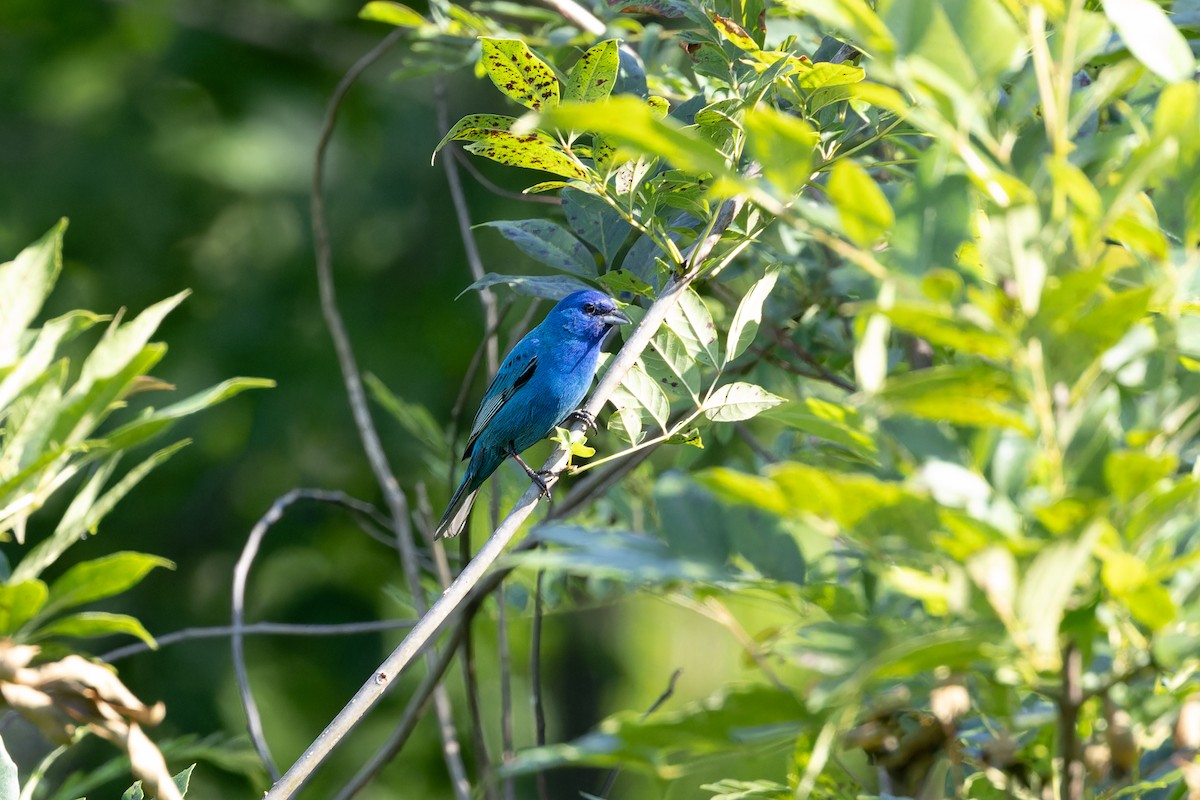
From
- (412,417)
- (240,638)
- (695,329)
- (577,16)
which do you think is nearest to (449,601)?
(695,329)

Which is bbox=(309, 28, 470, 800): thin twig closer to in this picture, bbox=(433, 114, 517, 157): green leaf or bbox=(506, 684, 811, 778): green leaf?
bbox=(433, 114, 517, 157): green leaf

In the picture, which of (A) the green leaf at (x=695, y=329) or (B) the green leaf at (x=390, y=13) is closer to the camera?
(A) the green leaf at (x=695, y=329)

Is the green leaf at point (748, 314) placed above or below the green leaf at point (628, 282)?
above

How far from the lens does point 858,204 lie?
89cm

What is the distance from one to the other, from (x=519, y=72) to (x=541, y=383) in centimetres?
233

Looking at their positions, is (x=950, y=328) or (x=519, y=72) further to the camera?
(x=519, y=72)

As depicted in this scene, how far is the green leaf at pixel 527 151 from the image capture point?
1.63 metres

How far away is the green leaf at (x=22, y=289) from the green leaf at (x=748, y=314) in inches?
43.1

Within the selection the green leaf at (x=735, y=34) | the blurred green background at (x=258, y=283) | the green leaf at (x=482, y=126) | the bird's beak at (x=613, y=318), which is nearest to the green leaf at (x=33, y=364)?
the green leaf at (x=482, y=126)

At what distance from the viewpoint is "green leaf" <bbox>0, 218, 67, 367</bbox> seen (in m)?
1.96

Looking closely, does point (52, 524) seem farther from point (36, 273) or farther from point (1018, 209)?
point (1018, 209)

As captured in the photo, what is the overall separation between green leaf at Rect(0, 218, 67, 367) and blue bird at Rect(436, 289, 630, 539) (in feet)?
6.00

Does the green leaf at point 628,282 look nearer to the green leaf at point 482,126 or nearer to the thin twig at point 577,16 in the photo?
the green leaf at point 482,126

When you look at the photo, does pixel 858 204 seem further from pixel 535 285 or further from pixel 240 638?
pixel 240 638
